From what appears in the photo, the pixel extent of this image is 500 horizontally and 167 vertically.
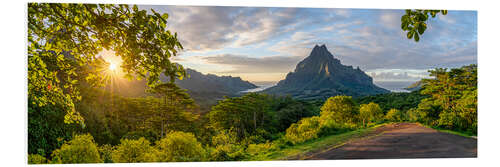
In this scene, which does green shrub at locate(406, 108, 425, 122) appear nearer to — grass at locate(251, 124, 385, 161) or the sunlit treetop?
grass at locate(251, 124, 385, 161)

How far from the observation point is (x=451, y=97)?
4.80 meters

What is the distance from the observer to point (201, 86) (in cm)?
450

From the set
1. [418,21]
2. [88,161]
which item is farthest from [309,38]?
[88,161]

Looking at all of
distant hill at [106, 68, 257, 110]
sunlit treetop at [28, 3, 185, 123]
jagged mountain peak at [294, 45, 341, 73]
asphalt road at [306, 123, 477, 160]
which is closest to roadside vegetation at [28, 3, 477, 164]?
sunlit treetop at [28, 3, 185, 123]

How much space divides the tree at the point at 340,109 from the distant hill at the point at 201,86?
6.04ft

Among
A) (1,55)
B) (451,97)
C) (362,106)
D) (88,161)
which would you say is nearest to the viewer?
(1,55)

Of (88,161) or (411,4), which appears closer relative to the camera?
(88,161)

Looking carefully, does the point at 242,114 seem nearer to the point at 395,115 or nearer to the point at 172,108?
the point at 172,108

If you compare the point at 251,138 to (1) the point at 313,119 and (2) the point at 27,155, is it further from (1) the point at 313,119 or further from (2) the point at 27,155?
(2) the point at 27,155

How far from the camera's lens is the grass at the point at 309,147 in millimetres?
4148

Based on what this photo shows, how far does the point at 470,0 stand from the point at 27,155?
7.32 metres

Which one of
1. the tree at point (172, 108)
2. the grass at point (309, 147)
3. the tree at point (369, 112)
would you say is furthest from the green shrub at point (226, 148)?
the tree at point (369, 112)

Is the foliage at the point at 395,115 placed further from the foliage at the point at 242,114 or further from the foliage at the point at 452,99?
the foliage at the point at 242,114

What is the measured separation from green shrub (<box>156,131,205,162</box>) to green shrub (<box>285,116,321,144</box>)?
5.74ft
